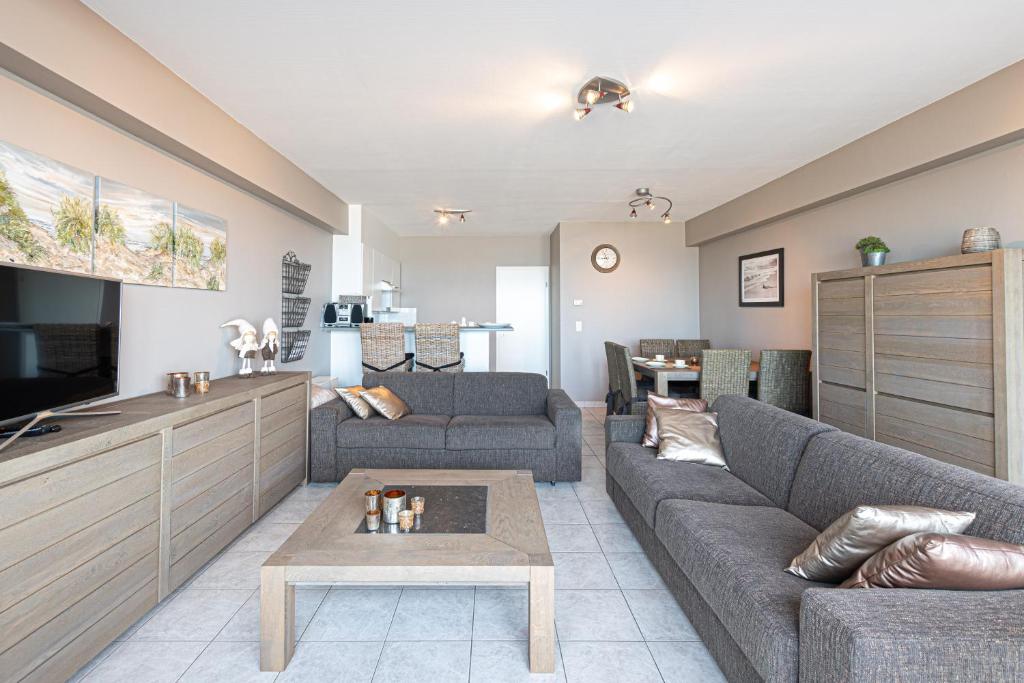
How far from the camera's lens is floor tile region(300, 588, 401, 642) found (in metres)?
1.79

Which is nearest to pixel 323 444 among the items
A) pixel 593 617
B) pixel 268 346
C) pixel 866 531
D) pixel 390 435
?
pixel 390 435

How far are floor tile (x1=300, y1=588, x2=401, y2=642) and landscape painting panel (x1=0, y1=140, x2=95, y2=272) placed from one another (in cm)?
179

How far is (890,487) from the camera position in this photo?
5.02 feet

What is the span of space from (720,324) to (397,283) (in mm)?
4536

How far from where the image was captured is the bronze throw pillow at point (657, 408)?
9.30 ft

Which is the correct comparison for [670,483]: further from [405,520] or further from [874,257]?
[874,257]

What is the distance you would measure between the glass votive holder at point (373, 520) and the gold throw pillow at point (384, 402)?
168cm

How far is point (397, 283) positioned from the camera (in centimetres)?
716

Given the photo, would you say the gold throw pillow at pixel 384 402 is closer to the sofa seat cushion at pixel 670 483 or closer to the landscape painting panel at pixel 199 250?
the landscape painting panel at pixel 199 250

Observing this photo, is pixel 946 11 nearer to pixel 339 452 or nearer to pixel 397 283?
pixel 339 452

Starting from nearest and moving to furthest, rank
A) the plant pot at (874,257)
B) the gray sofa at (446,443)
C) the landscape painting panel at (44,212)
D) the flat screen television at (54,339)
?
the flat screen television at (54,339) → the landscape painting panel at (44,212) → the plant pot at (874,257) → the gray sofa at (446,443)

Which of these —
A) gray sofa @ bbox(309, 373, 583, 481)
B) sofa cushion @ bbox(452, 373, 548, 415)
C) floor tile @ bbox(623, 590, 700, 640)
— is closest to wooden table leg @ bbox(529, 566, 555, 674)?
floor tile @ bbox(623, 590, 700, 640)

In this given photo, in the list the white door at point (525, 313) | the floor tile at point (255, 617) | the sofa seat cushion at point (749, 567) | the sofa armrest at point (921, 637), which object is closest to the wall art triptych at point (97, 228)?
the floor tile at point (255, 617)

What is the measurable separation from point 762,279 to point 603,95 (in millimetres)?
3291
